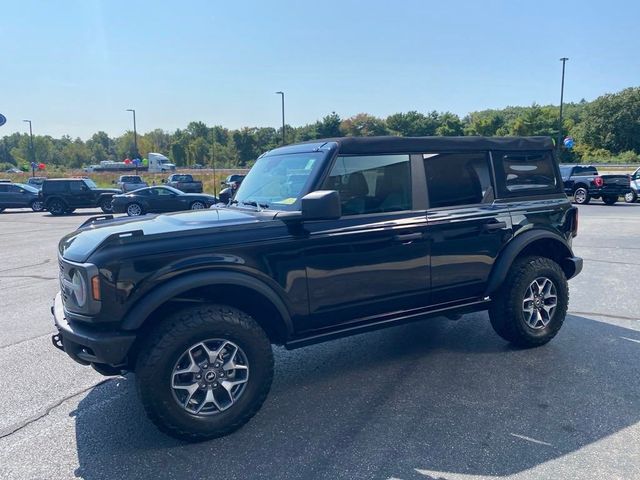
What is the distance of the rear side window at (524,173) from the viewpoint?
4559mm

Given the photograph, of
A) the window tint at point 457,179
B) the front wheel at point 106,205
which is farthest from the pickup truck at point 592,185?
the front wheel at point 106,205

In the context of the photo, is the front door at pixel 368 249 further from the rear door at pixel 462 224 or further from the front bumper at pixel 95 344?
the front bumper at pixel 95 344

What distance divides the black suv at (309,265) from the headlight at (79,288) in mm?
17

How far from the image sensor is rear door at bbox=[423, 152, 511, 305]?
13.5ft

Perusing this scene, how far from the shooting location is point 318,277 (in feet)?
11.7

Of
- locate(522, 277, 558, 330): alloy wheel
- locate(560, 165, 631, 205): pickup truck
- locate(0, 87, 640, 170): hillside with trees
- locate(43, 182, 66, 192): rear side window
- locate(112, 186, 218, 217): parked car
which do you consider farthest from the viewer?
locate(0, 87, 640, 170): hillside with trees

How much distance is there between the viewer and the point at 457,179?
14.2 feet

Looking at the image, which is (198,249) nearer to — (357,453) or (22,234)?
(357,453)

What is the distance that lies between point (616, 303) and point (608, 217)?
11767 millimetres

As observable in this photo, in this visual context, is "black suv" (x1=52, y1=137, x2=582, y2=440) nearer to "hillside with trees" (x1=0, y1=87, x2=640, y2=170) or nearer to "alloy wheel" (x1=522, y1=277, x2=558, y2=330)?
"alloy wheel" (x1=522, y1=277, x2=558, y2=330)

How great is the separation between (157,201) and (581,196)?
61.1 ft

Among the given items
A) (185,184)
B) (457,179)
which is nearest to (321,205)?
(457,179)

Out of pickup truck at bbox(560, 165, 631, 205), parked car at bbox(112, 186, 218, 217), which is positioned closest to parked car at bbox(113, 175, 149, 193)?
parked car at bbox(112, 186, 218, 217)

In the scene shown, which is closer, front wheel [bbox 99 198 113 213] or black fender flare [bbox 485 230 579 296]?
black fender flare [bbox 485 230 579 296]
